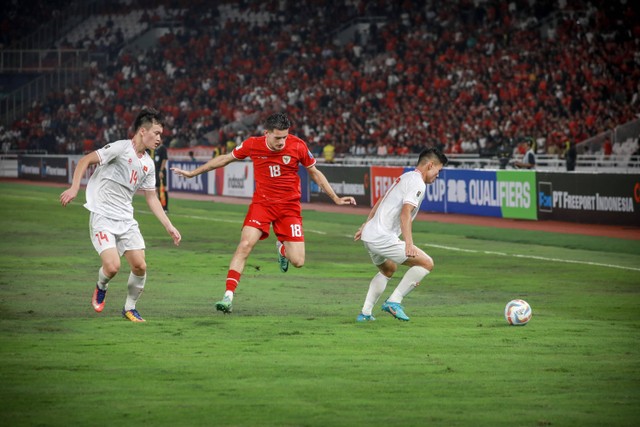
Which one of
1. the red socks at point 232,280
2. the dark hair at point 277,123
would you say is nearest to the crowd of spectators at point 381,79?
the dark hair at point 277,123

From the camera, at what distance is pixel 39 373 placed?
29.3ft

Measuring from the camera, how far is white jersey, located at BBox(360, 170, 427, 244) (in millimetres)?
11734

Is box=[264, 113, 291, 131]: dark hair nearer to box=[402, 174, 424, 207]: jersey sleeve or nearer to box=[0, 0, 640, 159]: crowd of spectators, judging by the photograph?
box=[402, 174, 424, 207]: jersey sleeve

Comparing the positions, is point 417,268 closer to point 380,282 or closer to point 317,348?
point 380,282

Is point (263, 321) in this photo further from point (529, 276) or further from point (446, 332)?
point (529, 276)

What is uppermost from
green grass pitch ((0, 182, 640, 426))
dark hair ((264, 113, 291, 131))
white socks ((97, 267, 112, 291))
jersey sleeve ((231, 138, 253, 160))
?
dark hair ((264, 113, 291, 131))

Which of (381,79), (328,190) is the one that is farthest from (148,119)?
(381,79)

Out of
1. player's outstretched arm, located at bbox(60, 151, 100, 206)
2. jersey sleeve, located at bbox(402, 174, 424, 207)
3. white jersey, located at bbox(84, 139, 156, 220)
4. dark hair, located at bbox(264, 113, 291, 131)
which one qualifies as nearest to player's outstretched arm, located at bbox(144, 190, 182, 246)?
white jersey, located at bbox(84, 139, 156, 220)

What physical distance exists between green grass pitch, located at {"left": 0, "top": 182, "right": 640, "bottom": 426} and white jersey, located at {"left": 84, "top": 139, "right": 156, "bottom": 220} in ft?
4.09

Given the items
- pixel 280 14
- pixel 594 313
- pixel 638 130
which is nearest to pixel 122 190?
pixel 594 313

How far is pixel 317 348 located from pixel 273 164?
302 cm

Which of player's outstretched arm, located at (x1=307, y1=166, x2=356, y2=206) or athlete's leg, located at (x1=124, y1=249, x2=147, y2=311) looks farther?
player's outstretched arm, located at (x1=307, y1=166, x2=356, y2=206)

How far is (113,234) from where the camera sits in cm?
1170

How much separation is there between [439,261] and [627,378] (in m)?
11.7
